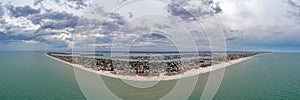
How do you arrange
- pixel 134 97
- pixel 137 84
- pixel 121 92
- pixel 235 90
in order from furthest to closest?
pixel 137 84, pixel 235 90, pixel 121 92, pixel 134 97

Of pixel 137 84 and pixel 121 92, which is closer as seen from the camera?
pixel 121 92

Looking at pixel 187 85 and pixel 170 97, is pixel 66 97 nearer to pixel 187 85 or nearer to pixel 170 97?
pixel 170 97

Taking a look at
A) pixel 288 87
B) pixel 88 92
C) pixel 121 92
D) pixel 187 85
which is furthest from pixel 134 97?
pixel 288 87

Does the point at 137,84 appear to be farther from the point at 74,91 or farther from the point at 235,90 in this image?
the point at 235,90

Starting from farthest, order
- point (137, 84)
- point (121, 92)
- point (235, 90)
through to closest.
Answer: point (137, 84) < point (235, 90) < point (121, 92)

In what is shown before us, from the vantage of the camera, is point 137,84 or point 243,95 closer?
point 243,95

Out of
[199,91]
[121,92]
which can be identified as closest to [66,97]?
[121,92]

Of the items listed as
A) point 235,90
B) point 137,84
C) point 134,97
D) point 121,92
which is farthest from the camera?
point 137,84

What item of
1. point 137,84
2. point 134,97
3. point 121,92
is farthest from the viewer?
point 137,84
